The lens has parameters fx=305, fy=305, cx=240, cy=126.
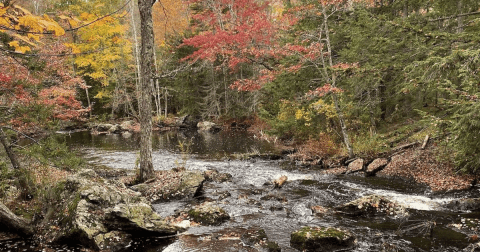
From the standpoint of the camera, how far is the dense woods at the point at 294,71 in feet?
24.8

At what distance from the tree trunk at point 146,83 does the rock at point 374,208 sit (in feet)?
21.4

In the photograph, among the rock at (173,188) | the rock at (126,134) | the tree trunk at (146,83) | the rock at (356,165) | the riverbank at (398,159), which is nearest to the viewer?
the rock at (173,188)

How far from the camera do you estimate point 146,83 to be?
1023cm

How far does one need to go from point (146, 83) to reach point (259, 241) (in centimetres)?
649

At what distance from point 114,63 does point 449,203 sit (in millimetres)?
30666

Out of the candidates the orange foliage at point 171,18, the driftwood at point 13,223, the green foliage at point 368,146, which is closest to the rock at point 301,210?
the green foliage at point 368,146

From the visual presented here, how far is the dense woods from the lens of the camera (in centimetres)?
755

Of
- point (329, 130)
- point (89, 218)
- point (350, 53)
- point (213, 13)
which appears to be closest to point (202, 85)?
point (213, 13)

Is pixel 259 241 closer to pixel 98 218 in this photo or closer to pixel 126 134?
pixel 98 218

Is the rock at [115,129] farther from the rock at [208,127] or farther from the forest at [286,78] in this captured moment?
the rock at [208,127]

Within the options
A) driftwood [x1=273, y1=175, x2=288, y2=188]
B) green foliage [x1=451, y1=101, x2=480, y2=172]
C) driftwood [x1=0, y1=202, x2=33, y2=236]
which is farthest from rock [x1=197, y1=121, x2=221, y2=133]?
driftwood [x1=0, y1=202, x2=33, y2=236]

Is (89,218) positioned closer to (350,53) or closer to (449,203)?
(449,203)

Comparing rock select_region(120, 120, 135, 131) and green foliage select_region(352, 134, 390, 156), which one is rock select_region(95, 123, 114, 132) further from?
green foliage select_region(352, 134, 390, 156)

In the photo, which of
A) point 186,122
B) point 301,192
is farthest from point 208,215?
point 186,122
